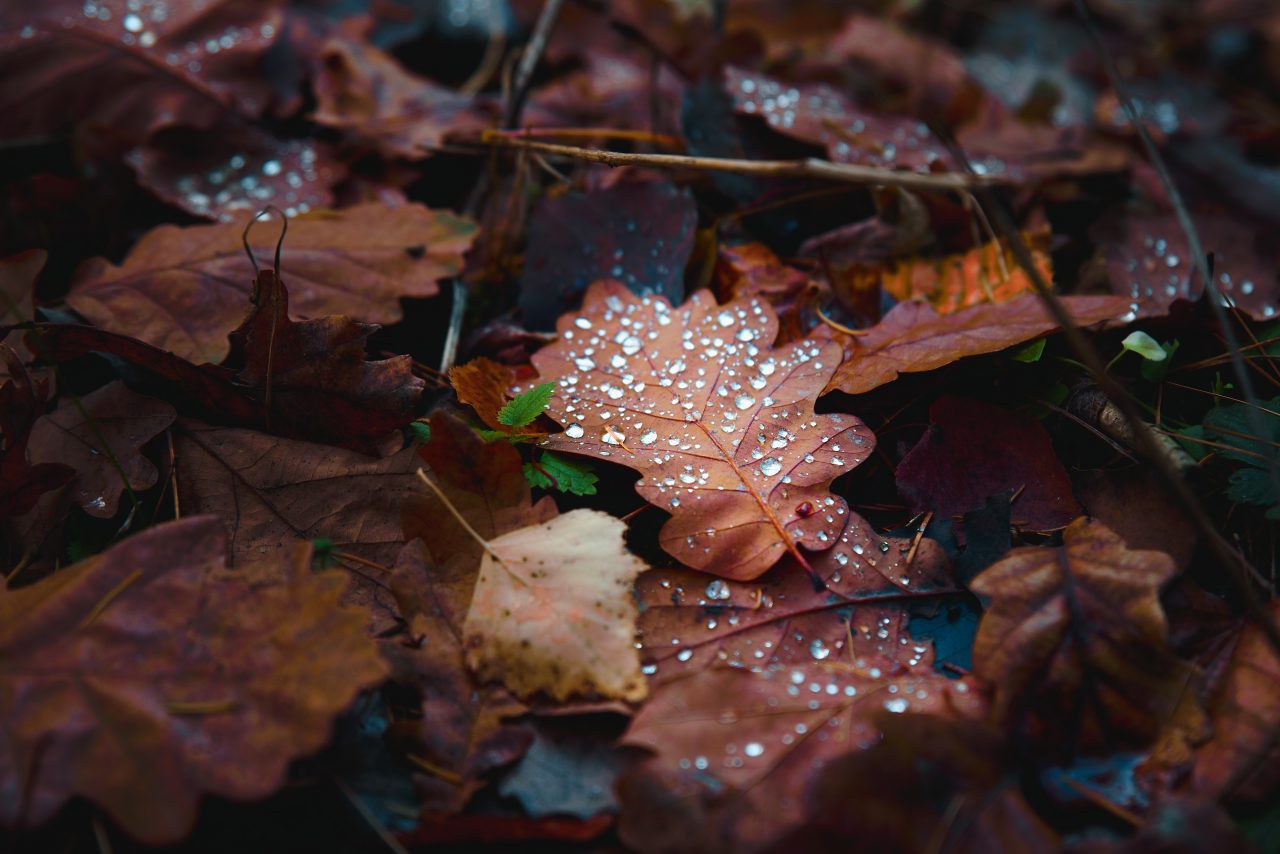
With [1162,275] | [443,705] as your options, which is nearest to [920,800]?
[443,705]

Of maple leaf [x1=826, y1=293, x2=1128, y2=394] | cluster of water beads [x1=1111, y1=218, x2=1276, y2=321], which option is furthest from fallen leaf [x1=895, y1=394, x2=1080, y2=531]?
cluster of water beads [x1=1111, y1=218, x2=1276, y2=321]

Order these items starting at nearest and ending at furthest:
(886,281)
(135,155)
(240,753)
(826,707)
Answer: (240,753), (826,707), (886,281), (135,155)

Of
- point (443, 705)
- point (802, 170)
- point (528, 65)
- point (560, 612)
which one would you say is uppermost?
point (802, 170)

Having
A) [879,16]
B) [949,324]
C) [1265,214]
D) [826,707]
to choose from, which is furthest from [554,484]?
[879,16]

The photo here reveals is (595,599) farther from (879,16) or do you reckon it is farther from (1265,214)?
(879,16)

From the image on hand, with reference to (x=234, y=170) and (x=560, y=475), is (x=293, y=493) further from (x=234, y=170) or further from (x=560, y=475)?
(x=234, y=170)

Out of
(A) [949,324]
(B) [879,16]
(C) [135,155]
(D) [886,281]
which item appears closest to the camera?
(A) [949,324]

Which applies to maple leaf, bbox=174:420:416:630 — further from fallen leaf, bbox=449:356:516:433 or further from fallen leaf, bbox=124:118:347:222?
fallen leaf, bbox=124:118:347:222
